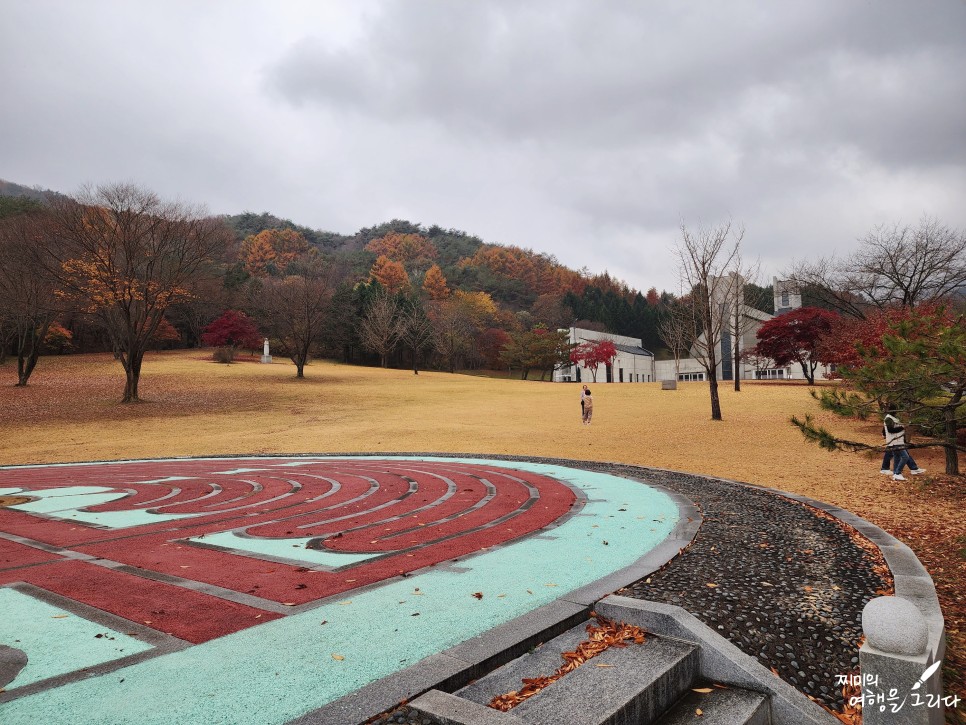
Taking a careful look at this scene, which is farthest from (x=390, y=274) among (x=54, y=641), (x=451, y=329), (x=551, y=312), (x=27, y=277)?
(x=54, y=641)

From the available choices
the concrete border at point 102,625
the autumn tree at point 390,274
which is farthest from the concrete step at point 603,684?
the autumn tree at point 390,274

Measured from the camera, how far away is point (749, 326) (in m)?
53.7

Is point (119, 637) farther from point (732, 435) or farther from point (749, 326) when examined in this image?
point (749, 326)

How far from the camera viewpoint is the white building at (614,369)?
58594 mm

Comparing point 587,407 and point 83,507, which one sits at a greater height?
point 587,407

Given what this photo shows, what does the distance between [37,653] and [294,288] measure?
135 feet

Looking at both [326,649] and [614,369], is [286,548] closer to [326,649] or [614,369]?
[326,649]

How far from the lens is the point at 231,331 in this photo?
165 ft

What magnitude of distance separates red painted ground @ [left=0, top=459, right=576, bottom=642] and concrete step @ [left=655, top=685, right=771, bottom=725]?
2.42 meters

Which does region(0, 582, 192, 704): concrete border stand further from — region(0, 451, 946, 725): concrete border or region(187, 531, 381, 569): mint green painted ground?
region(187, 531, 381, 569): mint green painted ground

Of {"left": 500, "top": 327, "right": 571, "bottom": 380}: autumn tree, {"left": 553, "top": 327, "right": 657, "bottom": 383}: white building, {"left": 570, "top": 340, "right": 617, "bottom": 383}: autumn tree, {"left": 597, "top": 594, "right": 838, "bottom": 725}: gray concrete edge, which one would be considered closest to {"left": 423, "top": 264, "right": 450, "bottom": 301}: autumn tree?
{"left": 500, "top": 327, "right": 571, "bottom": 380}: autumn tree

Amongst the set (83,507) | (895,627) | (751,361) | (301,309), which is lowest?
(83,507)

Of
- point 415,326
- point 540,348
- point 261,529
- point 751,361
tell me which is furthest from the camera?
point 540,348

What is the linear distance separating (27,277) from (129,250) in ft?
28.3
